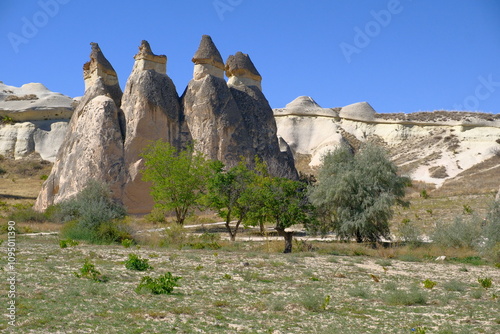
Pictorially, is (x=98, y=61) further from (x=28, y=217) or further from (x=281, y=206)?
(x=281, y=206)

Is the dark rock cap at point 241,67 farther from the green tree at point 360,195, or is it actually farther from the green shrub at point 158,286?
the green shrub at point 158,286

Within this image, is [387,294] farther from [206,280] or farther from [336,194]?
[336,194]

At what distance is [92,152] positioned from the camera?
28.9 metres

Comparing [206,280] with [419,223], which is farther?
[419,223]

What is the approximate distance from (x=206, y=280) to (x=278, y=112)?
4964 centimetres

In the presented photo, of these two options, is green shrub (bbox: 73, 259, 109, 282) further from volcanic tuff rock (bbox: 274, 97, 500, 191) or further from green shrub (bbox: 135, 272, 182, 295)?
volcanic tuff rock (bbox: 274, 97, 500, 191)

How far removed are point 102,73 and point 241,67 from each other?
26.0 ft

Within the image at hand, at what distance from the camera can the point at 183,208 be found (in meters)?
25.3

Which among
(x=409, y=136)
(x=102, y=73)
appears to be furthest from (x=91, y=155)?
(x=409, y=136)

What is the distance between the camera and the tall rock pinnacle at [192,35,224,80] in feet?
106

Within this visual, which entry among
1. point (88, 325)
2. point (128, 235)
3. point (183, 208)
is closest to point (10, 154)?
point (183, 208)

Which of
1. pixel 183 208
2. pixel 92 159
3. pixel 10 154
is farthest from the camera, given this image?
pixel 10 154

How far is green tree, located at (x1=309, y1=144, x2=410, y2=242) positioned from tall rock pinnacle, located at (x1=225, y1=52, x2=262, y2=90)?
1258cm

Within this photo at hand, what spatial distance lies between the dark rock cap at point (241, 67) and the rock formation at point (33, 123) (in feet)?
74.3
